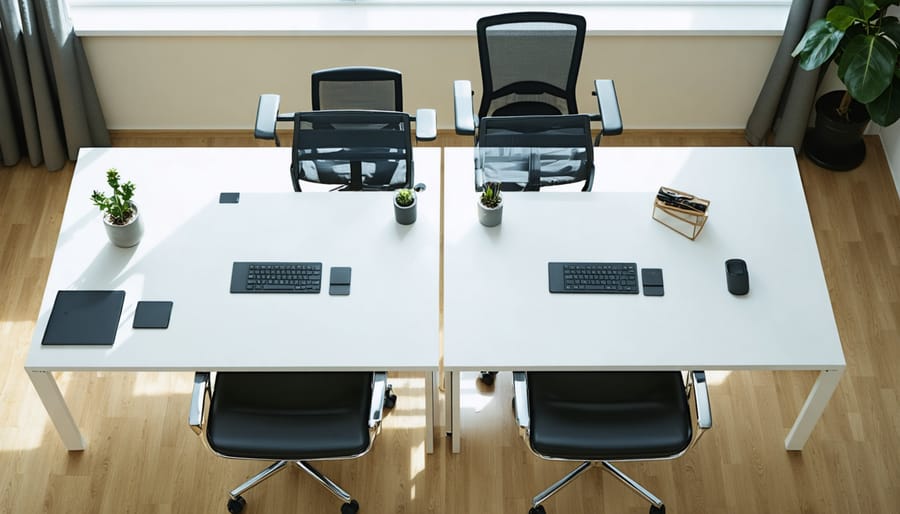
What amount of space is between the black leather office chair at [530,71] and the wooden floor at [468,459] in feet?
3.30

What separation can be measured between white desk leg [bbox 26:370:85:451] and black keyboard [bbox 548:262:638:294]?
1772 mm

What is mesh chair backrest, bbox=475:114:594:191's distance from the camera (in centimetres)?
350

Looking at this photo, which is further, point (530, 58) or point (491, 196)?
point (530, 58)

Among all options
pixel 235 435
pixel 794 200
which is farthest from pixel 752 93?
pixel 235 435

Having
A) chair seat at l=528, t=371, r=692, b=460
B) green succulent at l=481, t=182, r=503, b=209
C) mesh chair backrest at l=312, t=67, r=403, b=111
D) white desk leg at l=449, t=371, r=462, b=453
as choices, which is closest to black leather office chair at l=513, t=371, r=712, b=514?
chair seat at l=528, t=371, r=692, b=460

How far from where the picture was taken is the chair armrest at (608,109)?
3.78 meters

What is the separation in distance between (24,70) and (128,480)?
2.06 m

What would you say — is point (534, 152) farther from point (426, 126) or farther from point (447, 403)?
point (447, 403)

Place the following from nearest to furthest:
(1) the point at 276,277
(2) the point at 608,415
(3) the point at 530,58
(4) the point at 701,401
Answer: (4) the point at 701,401
(2) the point at 608,415
(1) the point at 276,277
(3) the point at 530,58

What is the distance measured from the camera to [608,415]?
3.06 m

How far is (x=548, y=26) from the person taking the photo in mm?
3824

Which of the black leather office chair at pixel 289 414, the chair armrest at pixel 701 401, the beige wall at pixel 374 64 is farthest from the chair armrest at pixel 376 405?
the beige wall at pixel 374 64

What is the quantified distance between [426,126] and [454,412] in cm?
120

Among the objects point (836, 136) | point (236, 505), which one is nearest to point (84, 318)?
point (236, 505)
